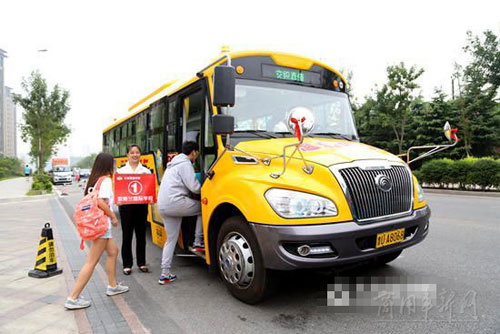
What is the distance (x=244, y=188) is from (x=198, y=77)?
196cm

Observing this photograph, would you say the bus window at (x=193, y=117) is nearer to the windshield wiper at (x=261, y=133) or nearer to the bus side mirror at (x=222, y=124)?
the windshield wiper at (x=261, y=133)

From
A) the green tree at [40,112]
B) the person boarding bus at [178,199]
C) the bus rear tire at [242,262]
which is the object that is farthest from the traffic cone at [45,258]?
the green tree at [40,112]

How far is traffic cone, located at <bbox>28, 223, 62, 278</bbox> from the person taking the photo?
4777 millimetres

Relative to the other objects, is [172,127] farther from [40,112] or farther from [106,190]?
[40,112]

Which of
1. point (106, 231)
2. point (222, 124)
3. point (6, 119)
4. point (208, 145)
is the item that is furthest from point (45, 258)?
point (6, 119)

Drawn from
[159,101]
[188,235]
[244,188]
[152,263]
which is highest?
[159,101]

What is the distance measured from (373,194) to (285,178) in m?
0.91

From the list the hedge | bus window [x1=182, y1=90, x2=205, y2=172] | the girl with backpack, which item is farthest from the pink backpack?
the hedge

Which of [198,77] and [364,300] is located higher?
[198,77]

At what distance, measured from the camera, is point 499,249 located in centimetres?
582

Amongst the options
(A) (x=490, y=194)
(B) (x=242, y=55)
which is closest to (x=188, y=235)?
(B) (x=242, y=55)

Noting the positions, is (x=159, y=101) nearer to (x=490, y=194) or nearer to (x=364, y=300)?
(x=364, y=300)

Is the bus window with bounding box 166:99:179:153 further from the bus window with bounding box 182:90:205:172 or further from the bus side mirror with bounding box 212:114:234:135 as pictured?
the bus side mirror with bounding box 212:114:234:135

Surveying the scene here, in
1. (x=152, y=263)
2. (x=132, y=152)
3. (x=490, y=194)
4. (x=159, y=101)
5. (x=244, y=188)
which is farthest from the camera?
(x=490, y=194)
